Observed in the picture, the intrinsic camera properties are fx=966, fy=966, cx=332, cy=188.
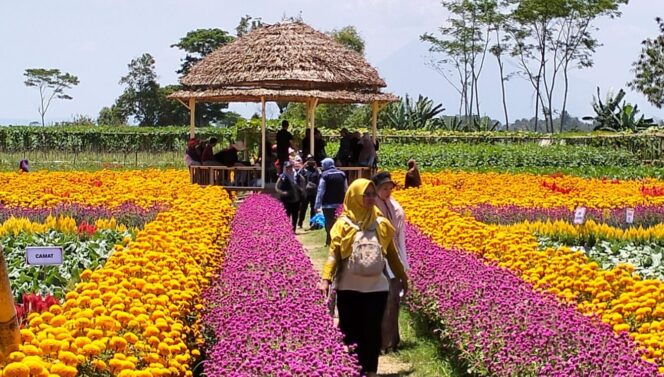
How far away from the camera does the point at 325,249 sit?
15.3 meters

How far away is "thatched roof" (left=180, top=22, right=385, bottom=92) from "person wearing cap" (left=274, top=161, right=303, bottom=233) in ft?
20.0

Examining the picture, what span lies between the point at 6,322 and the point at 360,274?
10.1ft

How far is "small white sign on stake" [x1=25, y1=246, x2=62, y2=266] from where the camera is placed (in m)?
7.49

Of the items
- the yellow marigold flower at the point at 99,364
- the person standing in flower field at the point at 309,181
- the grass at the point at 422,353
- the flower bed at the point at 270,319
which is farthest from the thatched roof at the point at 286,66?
the yellow marigold flower at the point at 99,364

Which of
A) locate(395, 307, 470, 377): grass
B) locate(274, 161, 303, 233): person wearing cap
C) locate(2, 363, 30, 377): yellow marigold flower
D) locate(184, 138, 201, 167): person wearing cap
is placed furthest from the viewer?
locate(184, 138, 201, 167): person wearing cap

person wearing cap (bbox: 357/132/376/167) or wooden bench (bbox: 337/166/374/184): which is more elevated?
person wearing cap (bbox: 357/132/376/167)

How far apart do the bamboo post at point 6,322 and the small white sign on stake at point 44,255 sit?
288cm

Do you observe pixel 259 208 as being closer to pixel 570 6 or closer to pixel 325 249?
pixel 325 249

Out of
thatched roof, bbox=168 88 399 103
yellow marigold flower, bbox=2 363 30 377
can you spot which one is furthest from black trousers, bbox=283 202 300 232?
yellow marigold flower, bbox=2 363 30 377

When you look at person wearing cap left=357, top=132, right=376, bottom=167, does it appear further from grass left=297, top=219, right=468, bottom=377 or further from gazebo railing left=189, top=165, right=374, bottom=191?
grass left=297, top=219, right=468, bottom=377

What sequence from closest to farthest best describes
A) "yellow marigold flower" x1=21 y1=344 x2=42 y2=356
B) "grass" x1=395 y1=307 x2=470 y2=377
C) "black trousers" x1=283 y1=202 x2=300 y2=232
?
"yellow marigold flower" x1=21 y1=344 x2=42 y2=356 → "grass" x1=395 y1=307 x2=470 y2=377 → "black trousers" x1=283 y1=202 x2=300 y2=232

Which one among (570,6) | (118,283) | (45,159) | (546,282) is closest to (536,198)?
(546,282)

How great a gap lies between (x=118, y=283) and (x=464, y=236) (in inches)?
217

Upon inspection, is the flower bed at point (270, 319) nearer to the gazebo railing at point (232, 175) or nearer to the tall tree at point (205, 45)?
the gazebo railing at point (232, 175)
